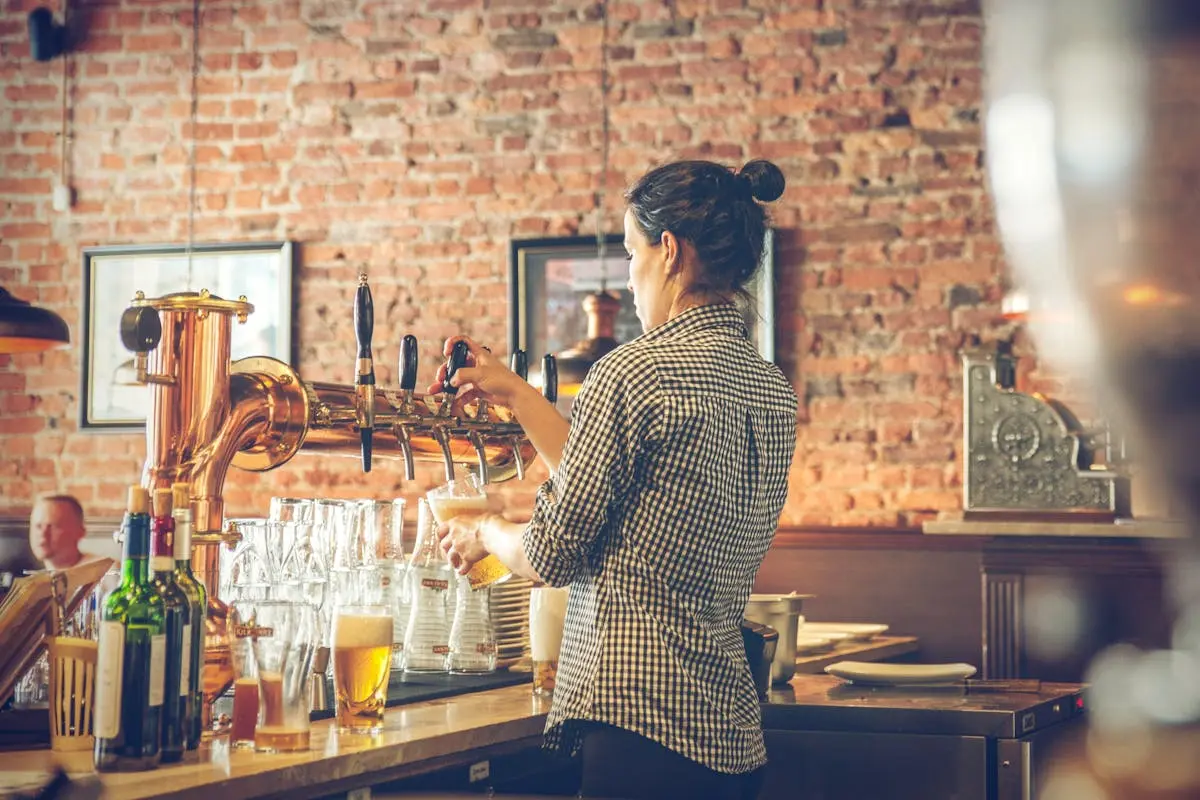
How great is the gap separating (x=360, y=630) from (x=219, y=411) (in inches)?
13.3

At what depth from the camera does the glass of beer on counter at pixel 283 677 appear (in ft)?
5.00

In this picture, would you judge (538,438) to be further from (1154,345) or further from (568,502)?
(1154,345)

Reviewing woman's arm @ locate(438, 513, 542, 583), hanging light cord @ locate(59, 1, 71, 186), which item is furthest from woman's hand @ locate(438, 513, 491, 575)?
hanging light cord @ locate(59, 1, 71, 186)

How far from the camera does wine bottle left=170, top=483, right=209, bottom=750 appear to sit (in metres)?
1.47

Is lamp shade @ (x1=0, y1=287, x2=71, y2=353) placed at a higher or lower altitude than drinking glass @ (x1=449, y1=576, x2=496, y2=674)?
higher

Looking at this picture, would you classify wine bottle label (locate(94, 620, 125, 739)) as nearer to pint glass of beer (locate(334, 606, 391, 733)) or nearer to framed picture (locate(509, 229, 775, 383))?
pint glass of beer (locate(334, 606, 391, 733))

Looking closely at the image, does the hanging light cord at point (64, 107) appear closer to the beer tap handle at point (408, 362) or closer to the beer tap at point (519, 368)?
the beer tap at point (519, 368)

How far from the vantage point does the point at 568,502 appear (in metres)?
1.58

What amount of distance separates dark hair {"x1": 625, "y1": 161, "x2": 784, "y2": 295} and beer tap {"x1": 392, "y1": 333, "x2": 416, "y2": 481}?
0.45 meters

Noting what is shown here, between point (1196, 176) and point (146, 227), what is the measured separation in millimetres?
5224

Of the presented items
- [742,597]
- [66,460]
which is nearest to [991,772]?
[742,597]

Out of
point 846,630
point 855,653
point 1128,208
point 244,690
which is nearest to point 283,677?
point 244,690

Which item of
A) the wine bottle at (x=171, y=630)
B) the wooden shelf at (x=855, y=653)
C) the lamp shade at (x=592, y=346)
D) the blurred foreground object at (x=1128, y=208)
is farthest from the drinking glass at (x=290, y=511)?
the blurred foreground object at (x=1128, y=208)

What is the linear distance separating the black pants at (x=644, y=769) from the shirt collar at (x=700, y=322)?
1.47ft
